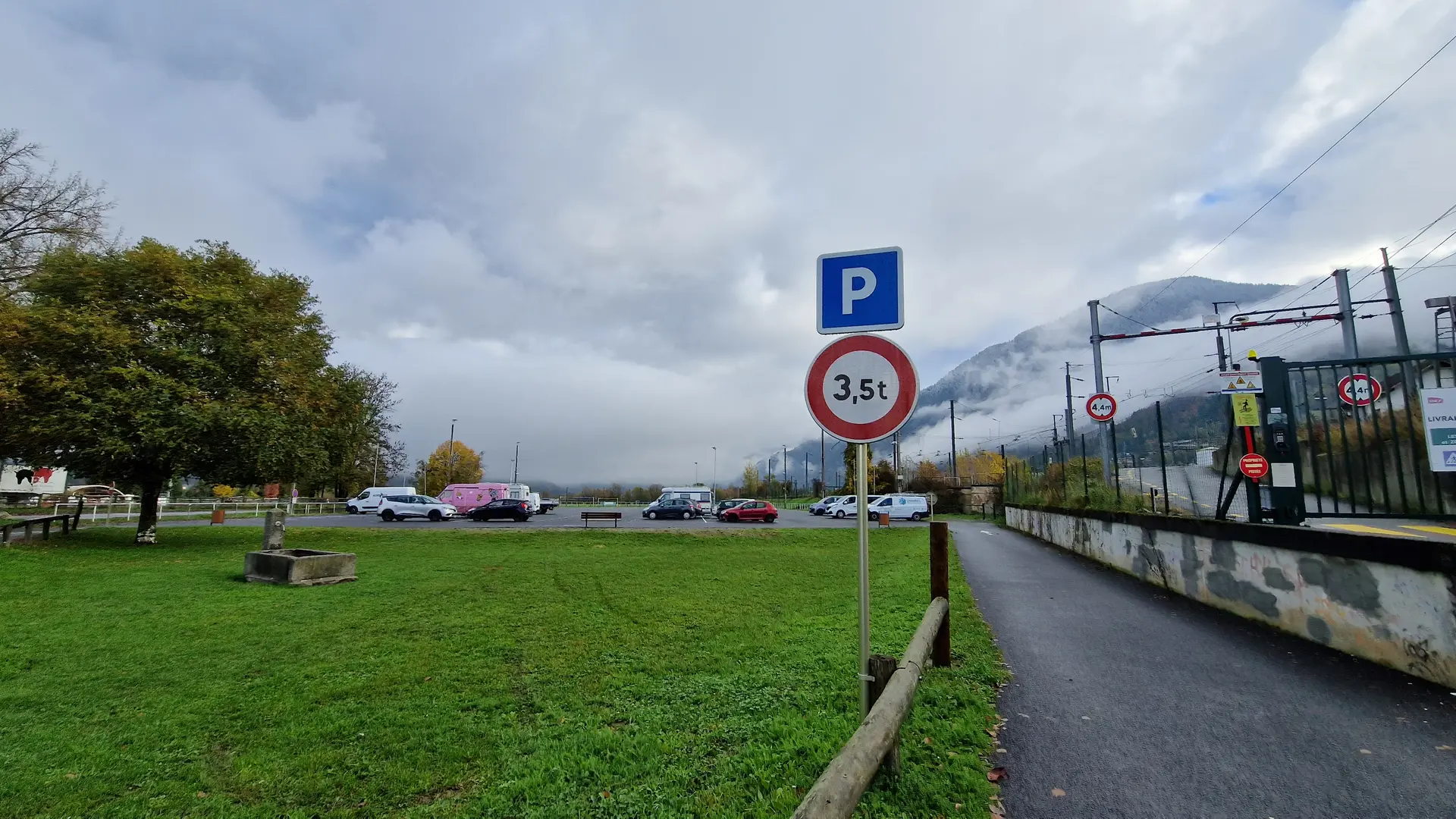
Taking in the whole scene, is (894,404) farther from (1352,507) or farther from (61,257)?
(61,257)

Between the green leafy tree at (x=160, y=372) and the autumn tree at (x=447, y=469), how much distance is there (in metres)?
57.7

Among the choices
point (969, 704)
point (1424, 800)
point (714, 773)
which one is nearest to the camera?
point (1424, 800)

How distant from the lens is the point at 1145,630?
6.71 meters

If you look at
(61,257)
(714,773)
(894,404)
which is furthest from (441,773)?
(61,257)

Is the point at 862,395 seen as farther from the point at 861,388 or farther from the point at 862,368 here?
the point at 862,368

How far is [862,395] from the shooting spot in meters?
3.62

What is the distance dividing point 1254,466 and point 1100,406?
37.2 ft

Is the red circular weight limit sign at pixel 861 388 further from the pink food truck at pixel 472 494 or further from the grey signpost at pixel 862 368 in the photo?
the pink food truck at pixel 472 494

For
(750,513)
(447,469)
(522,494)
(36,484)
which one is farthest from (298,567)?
(447,469)

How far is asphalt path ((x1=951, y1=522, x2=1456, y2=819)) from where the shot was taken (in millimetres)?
3137

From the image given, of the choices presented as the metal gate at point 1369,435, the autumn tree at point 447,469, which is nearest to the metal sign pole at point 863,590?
the metal gate at point 1369,435

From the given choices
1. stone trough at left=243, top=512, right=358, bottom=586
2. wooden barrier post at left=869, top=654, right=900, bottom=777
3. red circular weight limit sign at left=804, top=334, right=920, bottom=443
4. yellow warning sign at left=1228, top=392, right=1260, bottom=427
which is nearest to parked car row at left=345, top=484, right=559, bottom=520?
stone trough at left=243, top=512, right=358, bottom=586

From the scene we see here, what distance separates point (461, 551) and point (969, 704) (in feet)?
→ 55.0

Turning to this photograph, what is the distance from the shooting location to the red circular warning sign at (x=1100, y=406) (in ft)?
56.9
